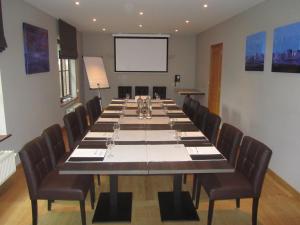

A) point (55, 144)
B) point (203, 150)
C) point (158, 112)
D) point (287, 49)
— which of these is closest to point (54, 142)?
point (55, 144)

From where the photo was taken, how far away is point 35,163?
2350mm

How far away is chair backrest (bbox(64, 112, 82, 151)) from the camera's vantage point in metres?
3.34

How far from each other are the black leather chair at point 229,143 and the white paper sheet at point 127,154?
89cm

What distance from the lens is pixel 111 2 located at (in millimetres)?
4316

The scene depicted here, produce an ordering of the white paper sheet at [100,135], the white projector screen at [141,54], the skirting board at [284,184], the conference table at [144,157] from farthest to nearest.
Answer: the white projector screen at [141,54]
the skirting board at [284,184]
the white paper sheet at [100,135]
the conference table at [144,157]

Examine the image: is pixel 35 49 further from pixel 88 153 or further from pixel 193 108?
pixel 88 153

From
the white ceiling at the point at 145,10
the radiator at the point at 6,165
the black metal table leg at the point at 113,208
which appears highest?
the white ceiling at the point at 145,10

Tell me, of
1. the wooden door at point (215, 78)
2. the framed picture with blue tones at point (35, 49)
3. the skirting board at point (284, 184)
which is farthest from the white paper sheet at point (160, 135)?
the wooden door at point (215, 78)

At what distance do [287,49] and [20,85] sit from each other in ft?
12.5

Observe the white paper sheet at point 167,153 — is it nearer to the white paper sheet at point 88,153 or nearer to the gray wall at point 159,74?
the white paper sheet at point 88,153

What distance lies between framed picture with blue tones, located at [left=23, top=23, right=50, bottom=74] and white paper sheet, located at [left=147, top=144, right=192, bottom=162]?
2.95 m

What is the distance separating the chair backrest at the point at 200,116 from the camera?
3.81 meters

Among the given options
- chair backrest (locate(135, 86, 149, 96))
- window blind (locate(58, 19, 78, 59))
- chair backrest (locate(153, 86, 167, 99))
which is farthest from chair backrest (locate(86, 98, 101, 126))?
chair backrest (locate(153, 86, 167, 99))

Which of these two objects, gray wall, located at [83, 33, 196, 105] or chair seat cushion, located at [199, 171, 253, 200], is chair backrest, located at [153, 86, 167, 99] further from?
chair seat cushion, located at [199, 171, 253, 200]
